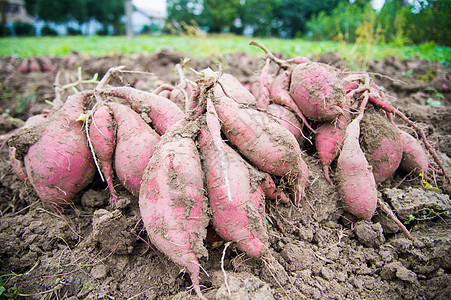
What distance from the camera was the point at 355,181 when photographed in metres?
1.83

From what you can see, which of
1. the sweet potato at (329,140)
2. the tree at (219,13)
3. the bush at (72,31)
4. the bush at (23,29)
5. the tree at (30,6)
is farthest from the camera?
the tree at (30,6)

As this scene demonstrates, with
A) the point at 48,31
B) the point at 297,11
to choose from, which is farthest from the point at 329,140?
the point at 48,31

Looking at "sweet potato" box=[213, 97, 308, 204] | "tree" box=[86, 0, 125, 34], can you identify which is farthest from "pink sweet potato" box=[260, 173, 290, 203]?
"tree" box=[86, 0, 125, 34]

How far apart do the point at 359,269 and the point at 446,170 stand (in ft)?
4.74

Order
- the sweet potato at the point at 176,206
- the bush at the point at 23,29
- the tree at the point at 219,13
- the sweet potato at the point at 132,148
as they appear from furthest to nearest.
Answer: the bush at the point at 23,29, the tree at the point at 219,13, the sweet potato at the point at 132,148, the sweet potato at the point at 176,206

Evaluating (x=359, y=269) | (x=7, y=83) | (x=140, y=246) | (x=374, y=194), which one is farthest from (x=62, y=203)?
(x=7, y=83)

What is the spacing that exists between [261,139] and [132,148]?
92 centimetres

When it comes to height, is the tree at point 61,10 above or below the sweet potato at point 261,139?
above

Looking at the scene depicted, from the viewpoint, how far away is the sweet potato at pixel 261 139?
5.28 ft

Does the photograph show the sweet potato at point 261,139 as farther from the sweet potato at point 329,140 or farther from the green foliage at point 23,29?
the green foliage at point 23,29

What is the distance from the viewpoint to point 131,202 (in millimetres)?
1854

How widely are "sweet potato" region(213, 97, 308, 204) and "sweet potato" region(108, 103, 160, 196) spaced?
57 centimetres

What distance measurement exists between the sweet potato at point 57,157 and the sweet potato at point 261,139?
113 centimetres

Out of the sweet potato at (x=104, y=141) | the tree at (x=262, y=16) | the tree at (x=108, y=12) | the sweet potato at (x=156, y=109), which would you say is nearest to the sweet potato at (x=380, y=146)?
the sweet potato at (x=156, y=109)
